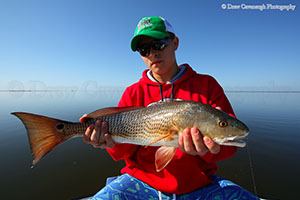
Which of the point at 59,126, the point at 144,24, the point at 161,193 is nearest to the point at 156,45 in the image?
the point at 144,24

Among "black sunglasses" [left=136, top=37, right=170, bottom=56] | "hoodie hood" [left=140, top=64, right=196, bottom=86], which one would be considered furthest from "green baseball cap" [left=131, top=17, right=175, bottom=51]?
"hoodie hood" [left=140, top=64, right=196, bottom=86]

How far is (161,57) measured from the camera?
119 inches

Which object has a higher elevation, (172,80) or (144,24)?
(144,24)

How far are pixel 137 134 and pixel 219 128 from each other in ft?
4.37

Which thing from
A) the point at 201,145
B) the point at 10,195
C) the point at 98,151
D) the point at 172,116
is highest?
the point at 172,116

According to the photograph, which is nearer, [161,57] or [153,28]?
[153,28]

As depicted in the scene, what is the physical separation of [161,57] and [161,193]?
2629mm

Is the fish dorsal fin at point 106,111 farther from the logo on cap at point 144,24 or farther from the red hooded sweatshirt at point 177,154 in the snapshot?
the logo on cap at point 144,24

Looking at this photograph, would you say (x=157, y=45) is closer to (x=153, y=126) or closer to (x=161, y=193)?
(x=153, y=126)

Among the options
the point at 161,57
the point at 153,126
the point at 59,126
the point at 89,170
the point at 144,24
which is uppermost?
the point at 144,24

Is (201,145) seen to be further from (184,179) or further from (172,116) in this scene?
(184,179)

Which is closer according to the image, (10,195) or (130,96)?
(130,96)

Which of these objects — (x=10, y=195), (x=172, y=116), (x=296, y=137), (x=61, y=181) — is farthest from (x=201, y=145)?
(x=296, y=137)

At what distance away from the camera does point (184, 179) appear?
101 inches
